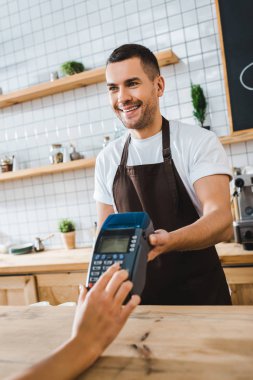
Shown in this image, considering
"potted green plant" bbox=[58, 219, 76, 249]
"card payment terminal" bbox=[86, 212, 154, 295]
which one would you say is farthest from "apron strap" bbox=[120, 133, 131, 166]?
"potted green plant" bbox=[58, 219, 76, 249]

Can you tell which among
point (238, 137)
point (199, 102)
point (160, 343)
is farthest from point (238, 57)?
point (160, 343)

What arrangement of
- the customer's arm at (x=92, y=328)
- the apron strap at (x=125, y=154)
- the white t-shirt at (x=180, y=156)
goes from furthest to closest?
1. the apron strap at (x=125, y=154)
2. the white t-shirt at (x=180, y=156)
3. the customer's arm at (x=92, y=328)

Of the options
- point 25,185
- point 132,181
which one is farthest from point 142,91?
point 25,185

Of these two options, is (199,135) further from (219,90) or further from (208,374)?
(219,90)

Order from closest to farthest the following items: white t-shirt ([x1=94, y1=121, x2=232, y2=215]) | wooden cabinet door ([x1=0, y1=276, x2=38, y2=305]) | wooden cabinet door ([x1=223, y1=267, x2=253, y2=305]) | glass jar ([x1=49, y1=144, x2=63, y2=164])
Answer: white t-shirt ([x1=94, y1=121, x2=232, y2=215])
wooden cabinet door ([x1=223, y1=267, x2=253, y2=305])
wooden cabinet door ([x1=0, y1=276, x2=38, y2=305])
glass jar ([x1=49, y1=144, x2=63, y2=164])

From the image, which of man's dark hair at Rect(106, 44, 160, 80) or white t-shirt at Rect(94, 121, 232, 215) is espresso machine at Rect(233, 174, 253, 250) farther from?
man's dark hair at Rect(106, 44, 160, 80)

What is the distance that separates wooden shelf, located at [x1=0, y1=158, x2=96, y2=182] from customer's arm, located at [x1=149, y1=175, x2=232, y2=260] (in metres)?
1.53

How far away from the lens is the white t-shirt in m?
1.43

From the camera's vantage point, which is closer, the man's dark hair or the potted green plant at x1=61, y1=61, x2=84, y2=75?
the man's dark hair

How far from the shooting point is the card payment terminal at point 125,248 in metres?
0.84

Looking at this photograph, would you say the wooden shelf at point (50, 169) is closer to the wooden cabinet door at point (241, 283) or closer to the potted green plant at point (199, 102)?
the potted green plant at point (199, 102)

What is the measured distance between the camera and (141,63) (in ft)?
5.00

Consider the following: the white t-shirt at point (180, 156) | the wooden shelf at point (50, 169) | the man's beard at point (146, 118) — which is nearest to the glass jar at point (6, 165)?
the wooden shelf at point (50, 169)

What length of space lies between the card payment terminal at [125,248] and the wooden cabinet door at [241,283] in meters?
1.33
